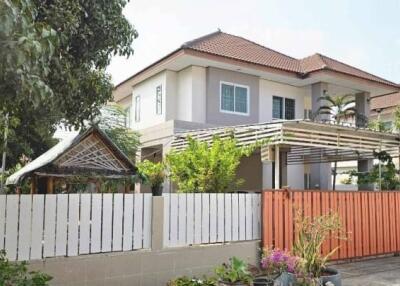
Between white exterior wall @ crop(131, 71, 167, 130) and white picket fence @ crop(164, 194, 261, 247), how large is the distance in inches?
365

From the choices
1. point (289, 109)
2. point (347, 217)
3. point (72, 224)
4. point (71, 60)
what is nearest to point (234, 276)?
point (72, 224)

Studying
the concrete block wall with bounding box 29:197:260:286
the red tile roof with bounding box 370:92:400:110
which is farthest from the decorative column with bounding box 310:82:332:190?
the red tile roof with bounding box 370:92:400:110

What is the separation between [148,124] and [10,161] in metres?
6.02

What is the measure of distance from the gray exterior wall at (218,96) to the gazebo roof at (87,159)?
556 cm

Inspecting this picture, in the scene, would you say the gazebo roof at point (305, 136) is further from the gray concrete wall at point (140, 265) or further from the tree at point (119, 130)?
the gray concrete wall at point (140, 265)

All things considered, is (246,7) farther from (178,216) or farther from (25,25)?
(25,25)

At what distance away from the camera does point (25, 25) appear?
3.56m

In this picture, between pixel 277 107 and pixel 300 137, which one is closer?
pixel 300 137

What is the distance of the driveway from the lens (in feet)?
27.5

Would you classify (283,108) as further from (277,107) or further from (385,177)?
(385,177)

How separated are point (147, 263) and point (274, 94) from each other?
13.1 metres

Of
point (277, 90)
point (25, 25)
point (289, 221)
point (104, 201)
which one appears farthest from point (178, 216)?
point (277, 90)

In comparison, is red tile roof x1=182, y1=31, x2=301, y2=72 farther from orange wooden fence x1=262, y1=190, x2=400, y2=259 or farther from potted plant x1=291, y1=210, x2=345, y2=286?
potted plant x1=291, y1=210, x2=345, y2=286

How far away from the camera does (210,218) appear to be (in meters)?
8.58
